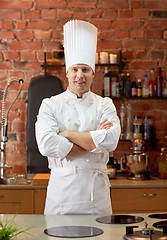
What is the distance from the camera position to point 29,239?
5.13 ft

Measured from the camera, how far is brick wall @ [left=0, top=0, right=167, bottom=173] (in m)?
4.08

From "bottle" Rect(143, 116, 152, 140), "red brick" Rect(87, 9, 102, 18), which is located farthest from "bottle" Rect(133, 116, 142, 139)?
"red brick" Rect(87, 9, 102, 18)

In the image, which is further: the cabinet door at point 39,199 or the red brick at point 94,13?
the red brick at point 94,13

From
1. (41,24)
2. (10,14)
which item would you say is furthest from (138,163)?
(10,14)

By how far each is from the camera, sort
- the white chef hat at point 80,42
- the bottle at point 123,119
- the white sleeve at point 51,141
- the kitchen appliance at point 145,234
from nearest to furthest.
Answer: the kitchen appliance at point 145,234
the white sleeve at point 51,141
the white chef hat at point 80,42
the bottle at point 123,119

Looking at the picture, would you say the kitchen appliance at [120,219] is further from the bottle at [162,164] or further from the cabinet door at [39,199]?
the bottle at [162,164]

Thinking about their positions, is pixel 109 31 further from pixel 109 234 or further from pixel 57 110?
pixel 109 234

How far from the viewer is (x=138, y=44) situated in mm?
4129

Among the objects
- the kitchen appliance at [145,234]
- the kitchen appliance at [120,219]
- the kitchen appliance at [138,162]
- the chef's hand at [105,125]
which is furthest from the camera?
the kitchen appliance at [138,162]

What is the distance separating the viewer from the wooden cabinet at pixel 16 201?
3.42 m

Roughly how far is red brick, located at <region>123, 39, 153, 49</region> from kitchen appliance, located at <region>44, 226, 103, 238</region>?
8.89ft

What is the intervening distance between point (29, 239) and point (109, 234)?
313 millimetres

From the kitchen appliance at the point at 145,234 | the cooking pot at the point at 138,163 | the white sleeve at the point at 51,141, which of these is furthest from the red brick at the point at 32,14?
the kitchen appliance at the point at 145,234

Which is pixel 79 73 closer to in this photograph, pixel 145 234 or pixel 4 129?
pixel 145 234
